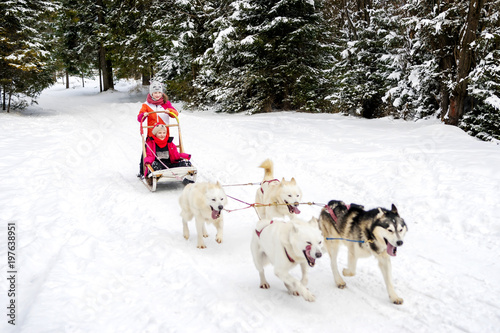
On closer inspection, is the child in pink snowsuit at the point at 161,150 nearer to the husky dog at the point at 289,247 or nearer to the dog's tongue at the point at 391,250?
the husky dog at the point at 289,247

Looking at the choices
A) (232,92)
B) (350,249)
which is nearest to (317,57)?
(232,92)

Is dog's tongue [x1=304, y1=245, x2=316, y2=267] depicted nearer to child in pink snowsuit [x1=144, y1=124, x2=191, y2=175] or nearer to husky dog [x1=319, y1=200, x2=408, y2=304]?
husky dog [x1=319, y1=200, x2=408, y2=304]

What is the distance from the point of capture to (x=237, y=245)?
4910mm

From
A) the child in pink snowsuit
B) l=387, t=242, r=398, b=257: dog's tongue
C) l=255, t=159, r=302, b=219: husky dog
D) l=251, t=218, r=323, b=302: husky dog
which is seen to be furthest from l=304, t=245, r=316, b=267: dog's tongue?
the child in pink snowsuit

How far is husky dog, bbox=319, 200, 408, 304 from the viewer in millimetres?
3191

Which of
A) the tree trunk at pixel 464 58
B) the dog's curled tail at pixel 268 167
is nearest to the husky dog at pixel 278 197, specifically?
the dog's curled tail at pixel 268 167

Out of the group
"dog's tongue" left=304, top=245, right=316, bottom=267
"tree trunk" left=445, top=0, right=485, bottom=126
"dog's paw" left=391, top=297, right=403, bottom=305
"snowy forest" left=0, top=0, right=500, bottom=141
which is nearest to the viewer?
"dog's tongue" left=304, top=245, right=316, bottom=267

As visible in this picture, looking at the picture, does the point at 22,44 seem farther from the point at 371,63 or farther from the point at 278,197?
the point at 278,197

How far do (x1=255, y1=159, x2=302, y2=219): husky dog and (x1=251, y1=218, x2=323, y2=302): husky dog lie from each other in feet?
3.40

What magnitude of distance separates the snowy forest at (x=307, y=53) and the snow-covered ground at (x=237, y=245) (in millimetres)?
2391

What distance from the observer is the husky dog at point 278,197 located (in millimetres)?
4605

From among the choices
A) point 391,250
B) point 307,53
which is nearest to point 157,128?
point 391,250

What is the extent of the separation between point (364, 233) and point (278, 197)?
154 centimetres

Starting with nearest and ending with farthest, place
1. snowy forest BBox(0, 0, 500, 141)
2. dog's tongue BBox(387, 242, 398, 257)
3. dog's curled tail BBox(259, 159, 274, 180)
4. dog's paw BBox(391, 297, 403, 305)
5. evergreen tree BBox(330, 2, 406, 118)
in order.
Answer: dog's tongue BBox(387, 242, 398, 257), dog's paw BBox(391, 297, 403, 305), dog's curled tail BBox(259, 159, 274, 180), snowy forest BBox(0, 0, 500, 141), evergreen tree BBox(330, 2, 406, 118)
